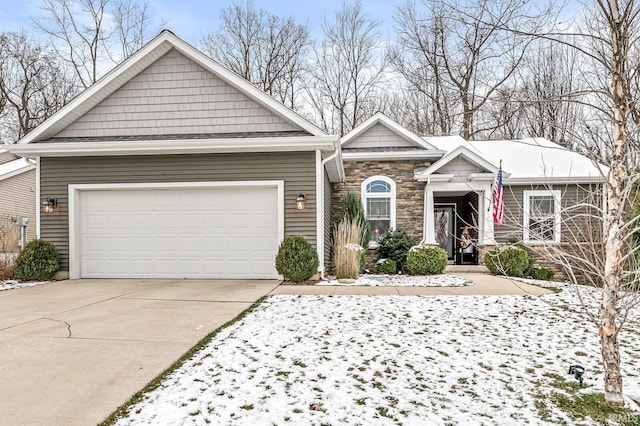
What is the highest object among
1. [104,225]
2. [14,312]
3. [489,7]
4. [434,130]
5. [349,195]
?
[434,130]

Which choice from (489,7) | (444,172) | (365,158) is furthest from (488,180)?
(489,7)

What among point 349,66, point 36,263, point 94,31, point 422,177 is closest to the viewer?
point 36,263

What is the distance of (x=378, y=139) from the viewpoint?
12180 mm

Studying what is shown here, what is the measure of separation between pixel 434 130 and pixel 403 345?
17.5 metres

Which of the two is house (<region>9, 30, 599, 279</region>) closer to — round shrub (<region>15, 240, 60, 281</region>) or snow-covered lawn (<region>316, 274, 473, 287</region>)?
round shrub (<region>15, 240, 60, 281</region>)

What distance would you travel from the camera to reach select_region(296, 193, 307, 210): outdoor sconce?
8148 millimetres

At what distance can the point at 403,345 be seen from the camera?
4074 mm

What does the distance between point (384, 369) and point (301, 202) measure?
5102 mm

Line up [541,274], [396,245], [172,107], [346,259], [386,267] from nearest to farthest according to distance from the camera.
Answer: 1. [346,259]
2. [172,107]
3. [541,274]
4. [386,267]
5. [396,245]

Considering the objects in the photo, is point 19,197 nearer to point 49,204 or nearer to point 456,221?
point 49,204

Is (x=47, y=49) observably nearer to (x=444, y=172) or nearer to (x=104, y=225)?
(x=104, y=225)

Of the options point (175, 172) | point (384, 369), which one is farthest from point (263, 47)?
point (384, 369)

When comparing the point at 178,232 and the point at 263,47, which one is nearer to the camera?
the point at 178,232

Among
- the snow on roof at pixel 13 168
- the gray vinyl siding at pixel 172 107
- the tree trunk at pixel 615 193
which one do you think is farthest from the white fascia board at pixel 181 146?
the snow on roof at pixel 13 168
